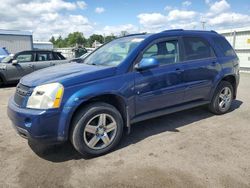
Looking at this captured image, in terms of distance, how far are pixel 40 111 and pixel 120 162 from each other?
4.30 ft

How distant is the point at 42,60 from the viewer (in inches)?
405

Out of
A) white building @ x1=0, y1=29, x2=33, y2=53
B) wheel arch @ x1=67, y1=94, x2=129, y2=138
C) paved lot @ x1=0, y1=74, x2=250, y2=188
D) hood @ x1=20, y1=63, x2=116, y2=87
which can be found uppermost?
white building @ x1=0, y1=29, x2=33, y2=53

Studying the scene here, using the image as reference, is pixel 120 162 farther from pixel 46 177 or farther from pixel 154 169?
pixel 46 177

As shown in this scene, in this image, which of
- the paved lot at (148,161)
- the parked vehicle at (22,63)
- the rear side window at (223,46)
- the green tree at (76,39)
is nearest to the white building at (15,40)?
the parked vehicle at (22,63)

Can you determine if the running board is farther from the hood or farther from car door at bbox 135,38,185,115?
the hood

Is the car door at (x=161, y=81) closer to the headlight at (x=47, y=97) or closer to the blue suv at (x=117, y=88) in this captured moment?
the blue suv at (x=117, y=88)

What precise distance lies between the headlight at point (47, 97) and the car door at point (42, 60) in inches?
288

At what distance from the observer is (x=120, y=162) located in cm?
339

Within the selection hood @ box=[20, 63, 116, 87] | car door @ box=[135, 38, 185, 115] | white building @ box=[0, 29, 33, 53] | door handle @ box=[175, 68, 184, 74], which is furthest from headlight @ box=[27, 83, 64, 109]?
white building @ box=[0, 29, 33, 53]

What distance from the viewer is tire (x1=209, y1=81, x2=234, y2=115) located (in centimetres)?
527

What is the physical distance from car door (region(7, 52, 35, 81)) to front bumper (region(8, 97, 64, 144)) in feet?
23.2

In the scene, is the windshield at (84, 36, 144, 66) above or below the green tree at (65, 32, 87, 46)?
below

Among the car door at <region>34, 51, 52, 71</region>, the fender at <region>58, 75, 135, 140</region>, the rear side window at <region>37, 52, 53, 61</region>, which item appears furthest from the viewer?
the rear side window at <region>37, 52, 53, 61</region>

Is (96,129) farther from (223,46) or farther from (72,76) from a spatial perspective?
(223,46)
